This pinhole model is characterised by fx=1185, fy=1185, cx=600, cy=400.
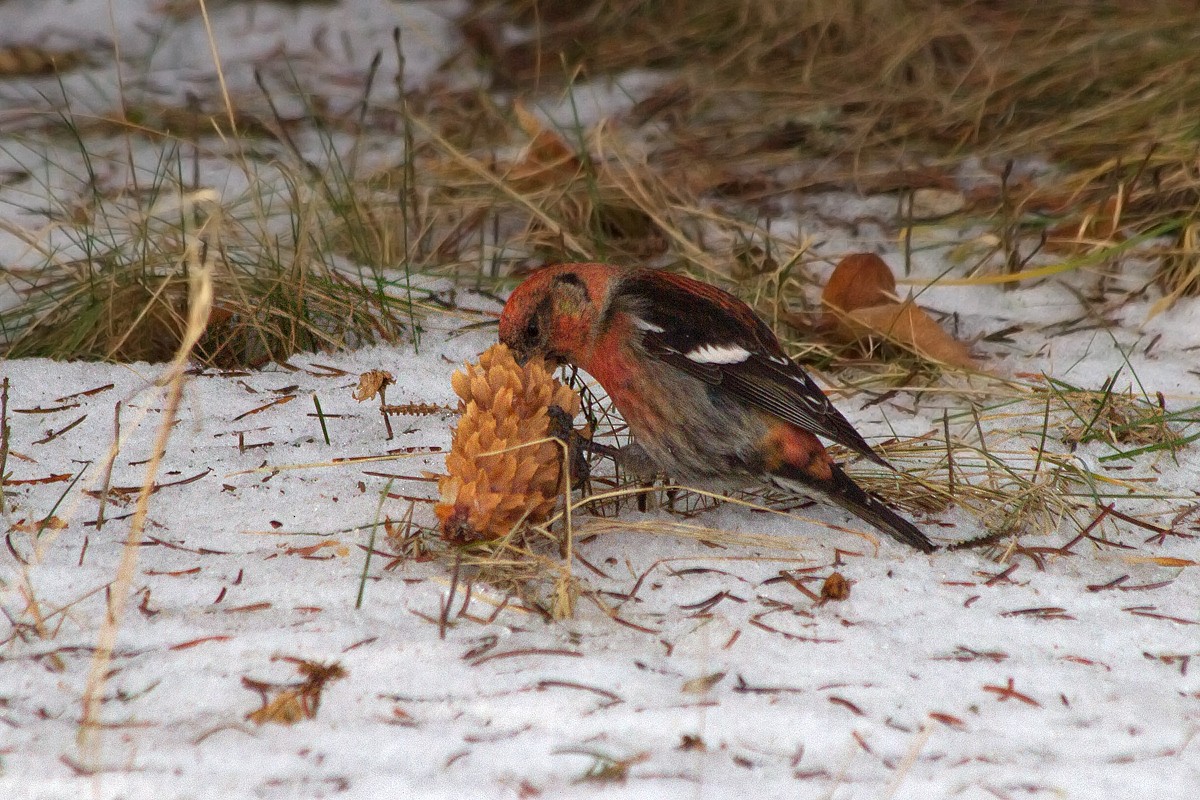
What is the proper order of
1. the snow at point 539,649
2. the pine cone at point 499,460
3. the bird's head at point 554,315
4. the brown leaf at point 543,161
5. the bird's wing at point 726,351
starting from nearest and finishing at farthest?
the snow at point 539,649
the pine cone at point 499,460
the bird's wing at point 726,351
the bird's head at point 554,315
the brown leaf at point 543,161

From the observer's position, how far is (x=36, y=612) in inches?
79.0

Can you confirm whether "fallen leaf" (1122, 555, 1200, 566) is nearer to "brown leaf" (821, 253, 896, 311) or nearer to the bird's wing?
the bird's wing

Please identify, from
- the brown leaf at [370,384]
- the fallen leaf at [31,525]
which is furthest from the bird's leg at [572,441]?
the fallen leaf at [31,525]

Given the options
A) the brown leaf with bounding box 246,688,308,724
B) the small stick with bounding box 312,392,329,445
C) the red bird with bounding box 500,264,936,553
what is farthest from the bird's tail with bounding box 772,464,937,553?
the brown leaf with bounding box 246,688,308,724

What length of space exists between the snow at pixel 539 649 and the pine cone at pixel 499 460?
0.41 feet

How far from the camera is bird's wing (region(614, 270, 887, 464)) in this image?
2.63 metres

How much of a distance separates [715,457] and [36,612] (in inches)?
56.0

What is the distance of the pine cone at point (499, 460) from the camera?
2.26 metres

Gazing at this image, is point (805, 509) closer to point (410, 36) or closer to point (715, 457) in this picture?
point (715, 457)

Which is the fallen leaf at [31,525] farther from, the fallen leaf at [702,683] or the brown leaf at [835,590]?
the brown leaf at [835,590]

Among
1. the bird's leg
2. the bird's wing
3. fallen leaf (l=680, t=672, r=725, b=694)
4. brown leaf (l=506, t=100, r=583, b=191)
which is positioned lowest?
fallen leaf (l=680, t=672, r=725, b=694)

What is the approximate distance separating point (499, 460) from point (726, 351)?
0.72 meters

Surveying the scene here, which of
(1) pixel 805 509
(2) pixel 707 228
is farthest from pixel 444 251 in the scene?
(1) pixel 805 509

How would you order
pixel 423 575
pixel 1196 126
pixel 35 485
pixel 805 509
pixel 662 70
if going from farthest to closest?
1. pixel 662 70
2. pixel 1196 126
3. pixel 805 509
4. pixel 35 485
5. pixel 423 575
